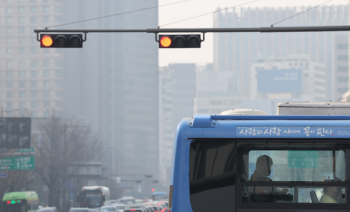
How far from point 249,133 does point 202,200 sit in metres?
0.91

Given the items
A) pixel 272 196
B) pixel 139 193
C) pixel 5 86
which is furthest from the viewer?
pixel 139 193

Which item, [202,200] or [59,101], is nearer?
[202,200]

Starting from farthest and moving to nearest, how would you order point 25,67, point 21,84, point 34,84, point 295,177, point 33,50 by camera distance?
point 33,50
point 34,84
point 25,67
point 21,84
point 295,177

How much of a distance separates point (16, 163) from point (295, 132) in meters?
51.6

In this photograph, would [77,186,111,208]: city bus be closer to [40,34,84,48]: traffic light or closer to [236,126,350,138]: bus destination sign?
[40,34,84,48]: traffic light

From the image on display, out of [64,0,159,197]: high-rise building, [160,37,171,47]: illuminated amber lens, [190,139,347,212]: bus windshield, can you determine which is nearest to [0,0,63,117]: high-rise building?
[64,0,159,197]: high-rise building

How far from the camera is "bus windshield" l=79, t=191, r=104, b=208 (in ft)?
196

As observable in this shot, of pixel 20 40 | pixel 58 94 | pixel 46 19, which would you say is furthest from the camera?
pixel 46 19

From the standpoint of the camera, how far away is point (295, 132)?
5906 mm

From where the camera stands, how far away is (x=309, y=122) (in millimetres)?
6039

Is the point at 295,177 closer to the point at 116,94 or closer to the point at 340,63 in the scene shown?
the point at 116,94

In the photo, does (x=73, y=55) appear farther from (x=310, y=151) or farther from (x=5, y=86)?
(x=310, y=151)

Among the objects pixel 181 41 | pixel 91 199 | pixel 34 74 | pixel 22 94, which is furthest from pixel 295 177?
pixel 34 74

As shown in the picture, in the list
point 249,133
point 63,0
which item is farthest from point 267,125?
point 63,0
